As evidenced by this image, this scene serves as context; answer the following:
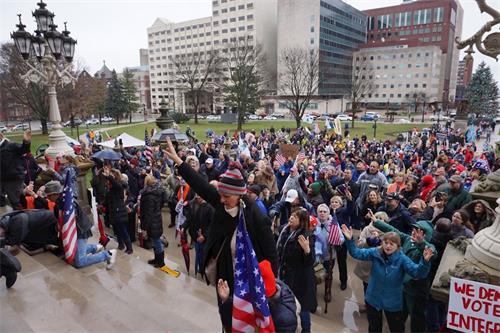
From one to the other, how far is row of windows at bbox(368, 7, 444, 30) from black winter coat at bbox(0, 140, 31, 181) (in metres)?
117

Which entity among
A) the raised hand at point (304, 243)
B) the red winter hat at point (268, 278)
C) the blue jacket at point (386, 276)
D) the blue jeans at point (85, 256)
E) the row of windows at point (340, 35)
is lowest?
the blue jeans at point (85, 256)

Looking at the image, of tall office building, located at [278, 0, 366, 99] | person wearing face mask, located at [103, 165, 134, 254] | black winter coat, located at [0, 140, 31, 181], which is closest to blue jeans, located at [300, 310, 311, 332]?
person wearing face mask, located at [103, 165, 134, 254]

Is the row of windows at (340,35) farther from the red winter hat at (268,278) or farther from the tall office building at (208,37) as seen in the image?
the red winter hat at (268,278)

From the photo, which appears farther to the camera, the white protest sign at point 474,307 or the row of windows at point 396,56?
the row of windows at point 396,56

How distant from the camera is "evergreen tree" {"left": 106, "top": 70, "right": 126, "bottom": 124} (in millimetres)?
63000

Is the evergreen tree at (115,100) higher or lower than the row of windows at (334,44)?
lower

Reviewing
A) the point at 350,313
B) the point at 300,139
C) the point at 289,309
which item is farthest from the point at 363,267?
the point at 300,139

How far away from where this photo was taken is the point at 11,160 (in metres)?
7.33

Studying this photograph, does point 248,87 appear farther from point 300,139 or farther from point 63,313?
point 63,313

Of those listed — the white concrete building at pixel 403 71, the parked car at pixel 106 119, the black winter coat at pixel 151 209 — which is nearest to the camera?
the black winter coat at pixel 151 209

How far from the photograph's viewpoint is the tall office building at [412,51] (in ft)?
291

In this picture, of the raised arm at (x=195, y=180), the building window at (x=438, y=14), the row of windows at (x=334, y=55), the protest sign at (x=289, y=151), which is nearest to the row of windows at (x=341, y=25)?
the row of windows at (x=334, y=55)

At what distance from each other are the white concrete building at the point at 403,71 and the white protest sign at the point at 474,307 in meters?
95.3

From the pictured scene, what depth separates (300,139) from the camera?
88.1ft
